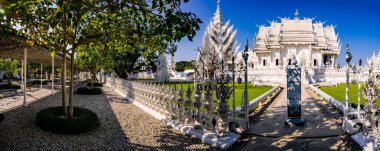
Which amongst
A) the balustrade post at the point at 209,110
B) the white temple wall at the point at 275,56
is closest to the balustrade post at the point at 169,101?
the balustrade post at the point at 209,110

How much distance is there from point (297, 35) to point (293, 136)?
177 feet

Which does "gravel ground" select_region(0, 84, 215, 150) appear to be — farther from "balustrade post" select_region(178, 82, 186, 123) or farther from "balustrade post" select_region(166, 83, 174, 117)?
"balustrade post" select_region(166, 83, 174, 117)

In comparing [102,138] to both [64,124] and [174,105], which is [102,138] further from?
[174,105]

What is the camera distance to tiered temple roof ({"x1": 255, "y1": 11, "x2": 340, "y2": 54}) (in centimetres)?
5825

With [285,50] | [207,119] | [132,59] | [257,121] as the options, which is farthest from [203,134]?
[285,50]

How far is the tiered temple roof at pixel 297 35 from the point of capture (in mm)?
58250

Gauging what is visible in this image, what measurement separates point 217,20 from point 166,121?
5940 cm

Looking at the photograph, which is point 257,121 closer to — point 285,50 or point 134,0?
point 134,0

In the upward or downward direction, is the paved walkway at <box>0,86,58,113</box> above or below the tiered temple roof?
below

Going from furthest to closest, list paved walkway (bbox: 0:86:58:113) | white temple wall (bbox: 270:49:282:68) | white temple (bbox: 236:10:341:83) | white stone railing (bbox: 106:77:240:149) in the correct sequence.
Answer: white temple wall (bbox: 270:49:282:68) < white temple (bbox: 236:10:341:83) < paved walkway (bbox: 0:86:58:113) < white stone railing (bbox: 106:77:240:149)

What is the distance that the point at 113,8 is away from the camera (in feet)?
21.4

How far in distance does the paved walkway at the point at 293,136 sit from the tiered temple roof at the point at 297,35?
49045 mm

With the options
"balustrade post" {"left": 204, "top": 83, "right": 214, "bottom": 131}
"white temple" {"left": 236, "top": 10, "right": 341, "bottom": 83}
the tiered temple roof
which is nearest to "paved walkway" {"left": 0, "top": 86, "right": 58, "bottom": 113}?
"balustrade post" {"left": 204, "top": 83, "right": 214, "bottom": 131}

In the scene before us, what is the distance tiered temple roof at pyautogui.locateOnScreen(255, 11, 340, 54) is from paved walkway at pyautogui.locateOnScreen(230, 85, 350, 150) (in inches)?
1931
